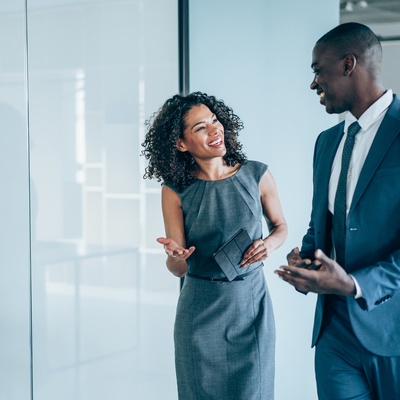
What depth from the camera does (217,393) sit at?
2.36 metres

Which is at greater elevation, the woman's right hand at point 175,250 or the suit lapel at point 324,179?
the suit lapel at point 324,179

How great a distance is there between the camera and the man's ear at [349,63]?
1829 mm

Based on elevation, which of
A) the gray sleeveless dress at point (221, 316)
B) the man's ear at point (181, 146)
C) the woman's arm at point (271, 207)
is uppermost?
the man's ear at point (181, 146)

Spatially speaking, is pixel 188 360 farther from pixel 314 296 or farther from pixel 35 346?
pixel 314 296

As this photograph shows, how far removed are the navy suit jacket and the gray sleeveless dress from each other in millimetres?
607

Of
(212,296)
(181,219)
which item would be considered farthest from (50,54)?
(212,296)

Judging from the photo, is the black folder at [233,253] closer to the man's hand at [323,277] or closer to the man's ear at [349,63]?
the man's hand at [323,277]

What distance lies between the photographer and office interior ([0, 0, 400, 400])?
259 cm

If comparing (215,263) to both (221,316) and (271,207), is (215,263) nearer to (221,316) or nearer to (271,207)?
(221,316)

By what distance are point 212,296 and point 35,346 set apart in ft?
2.75

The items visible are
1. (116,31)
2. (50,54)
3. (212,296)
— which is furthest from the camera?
(116,31)

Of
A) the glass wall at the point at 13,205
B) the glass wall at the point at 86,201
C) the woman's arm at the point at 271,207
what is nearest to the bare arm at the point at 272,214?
the woman's arm at the point at 271,207

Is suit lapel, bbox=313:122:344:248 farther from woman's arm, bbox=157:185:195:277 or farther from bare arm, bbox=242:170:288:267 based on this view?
woman's arm, bbox=157:185:195:277

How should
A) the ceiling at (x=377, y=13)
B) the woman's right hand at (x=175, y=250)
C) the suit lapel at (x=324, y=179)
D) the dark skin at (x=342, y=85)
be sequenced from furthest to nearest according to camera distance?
the ceiling at (x=377, y=13) < the woman's right hand at (x=175, y=250) < the suit lapel at (x=324, y=179) < the dark skin at (x=342, y=85)
